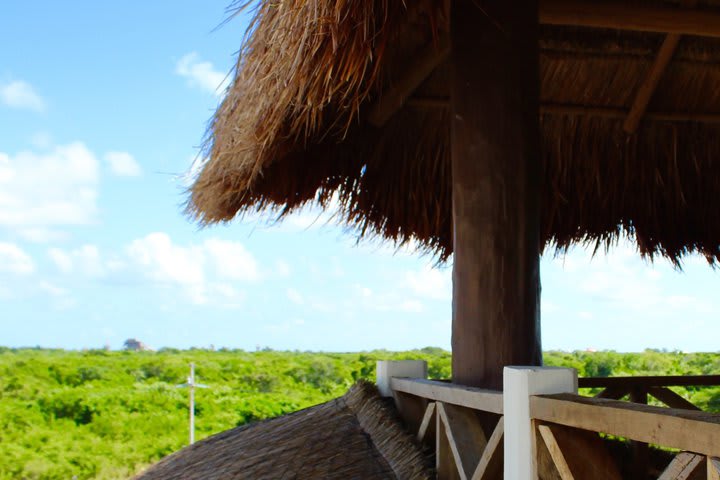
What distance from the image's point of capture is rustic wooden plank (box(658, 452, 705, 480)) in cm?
108

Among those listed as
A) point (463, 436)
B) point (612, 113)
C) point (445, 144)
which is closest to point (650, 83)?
point (612, 113)

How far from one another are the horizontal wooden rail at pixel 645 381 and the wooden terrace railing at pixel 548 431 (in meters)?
1.38

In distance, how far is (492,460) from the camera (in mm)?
1726

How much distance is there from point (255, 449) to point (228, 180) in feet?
3.30

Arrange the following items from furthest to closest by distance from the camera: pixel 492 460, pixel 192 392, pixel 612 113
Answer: pixel 192 392
pixel 612 113
pixel 492 460

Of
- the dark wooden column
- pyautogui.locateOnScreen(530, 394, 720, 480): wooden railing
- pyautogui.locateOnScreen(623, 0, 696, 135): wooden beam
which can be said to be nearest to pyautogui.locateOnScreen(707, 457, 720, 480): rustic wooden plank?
pyautogui.locateOnScreen(530, 394, 720, 480): wooden railing

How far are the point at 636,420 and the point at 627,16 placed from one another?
1706 millimetres

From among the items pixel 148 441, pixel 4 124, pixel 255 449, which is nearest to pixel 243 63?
pixel 255 449

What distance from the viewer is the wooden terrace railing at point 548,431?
43.4 inches

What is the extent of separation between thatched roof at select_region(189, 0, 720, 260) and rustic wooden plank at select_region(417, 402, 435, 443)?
951mm

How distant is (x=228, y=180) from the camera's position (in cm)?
284

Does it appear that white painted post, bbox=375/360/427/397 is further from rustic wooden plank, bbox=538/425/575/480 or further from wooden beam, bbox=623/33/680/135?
wooden beam, bbox=623/33/680/135

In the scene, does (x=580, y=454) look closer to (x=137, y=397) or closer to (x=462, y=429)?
(x=462, y=429)

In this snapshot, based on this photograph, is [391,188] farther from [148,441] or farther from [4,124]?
[4,124]
